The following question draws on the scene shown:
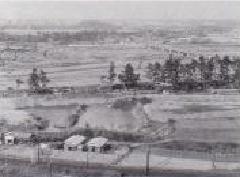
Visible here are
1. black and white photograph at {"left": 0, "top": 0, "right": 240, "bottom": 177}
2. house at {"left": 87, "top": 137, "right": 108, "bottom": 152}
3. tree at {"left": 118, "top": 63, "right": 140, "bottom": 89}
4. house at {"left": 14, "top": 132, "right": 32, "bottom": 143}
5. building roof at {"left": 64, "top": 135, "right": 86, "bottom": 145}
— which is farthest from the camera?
tree at {"left": 118, "top": 63, "right": 140, "bottom": 89}

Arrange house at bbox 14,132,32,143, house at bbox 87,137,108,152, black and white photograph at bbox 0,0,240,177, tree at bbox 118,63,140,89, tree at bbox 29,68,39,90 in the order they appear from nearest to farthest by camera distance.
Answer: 1. black and white photograph at bbox 0,0,240,177
2. house at bbox 87,137,108,152
3. house at bbox 14,132,32,143
4. tree at bbox 29,68,39,90
5. tree at bbox 118,63,140,89

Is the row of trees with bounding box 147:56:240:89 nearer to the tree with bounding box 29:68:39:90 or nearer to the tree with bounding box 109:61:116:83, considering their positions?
the tree with bounding box 109:61:116:83

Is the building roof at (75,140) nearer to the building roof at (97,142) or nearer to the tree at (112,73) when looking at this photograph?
the building roof at (97,142)

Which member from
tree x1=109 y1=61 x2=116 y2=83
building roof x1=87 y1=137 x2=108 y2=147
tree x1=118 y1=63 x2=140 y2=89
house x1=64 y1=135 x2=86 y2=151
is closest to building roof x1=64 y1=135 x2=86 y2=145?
house x1=64 y1=135 x2=86 y2=151

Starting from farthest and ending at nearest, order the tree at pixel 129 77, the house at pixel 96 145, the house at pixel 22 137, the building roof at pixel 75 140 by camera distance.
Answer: the tree at pixel 129 77 → the house at pixel 22 137 → the building roof at pixel 75 140 → the house at pixel 96 145

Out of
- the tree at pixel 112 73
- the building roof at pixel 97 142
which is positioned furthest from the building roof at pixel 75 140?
the tree at pixel 112 73

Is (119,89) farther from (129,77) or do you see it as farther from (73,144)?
(73,144)

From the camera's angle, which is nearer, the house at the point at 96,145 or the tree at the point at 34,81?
the house at the point at 96,145
